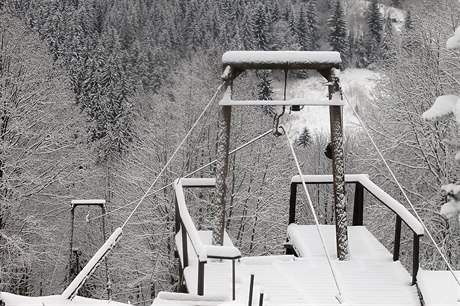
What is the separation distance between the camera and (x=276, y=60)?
7492 mm

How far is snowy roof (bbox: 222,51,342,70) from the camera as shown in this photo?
7469mm

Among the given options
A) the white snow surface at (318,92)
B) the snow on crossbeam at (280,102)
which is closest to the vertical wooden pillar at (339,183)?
the snow on crossbeam at (280,102)

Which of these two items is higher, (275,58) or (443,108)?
(275,58)

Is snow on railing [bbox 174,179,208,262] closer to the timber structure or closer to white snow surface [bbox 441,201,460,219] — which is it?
the timber structure

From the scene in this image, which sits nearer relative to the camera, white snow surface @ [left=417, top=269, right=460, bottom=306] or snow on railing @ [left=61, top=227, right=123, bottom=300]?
snow on railing @ [left=61, top=227, right=123, bottom=300]

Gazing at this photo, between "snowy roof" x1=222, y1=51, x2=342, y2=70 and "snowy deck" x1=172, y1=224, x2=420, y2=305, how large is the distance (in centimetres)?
257

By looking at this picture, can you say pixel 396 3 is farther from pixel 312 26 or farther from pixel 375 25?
pixel 312 26

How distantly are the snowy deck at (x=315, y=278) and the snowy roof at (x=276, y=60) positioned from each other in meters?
2.57

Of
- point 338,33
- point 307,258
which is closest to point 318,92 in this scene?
point 338,33

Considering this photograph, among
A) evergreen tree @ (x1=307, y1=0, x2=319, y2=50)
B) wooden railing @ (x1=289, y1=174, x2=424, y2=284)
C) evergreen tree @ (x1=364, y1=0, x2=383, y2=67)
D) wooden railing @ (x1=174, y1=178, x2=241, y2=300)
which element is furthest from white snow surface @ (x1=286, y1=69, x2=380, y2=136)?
wooden railing @ (x1=174, y1=178, x2=241, y2=300)

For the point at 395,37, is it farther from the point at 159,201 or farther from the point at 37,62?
the point at 37,62

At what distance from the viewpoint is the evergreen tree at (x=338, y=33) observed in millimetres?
82188

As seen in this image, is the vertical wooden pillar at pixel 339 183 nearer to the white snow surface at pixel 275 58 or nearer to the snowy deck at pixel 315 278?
the snowy deck at pixel 315 278

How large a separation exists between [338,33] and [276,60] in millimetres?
78754
